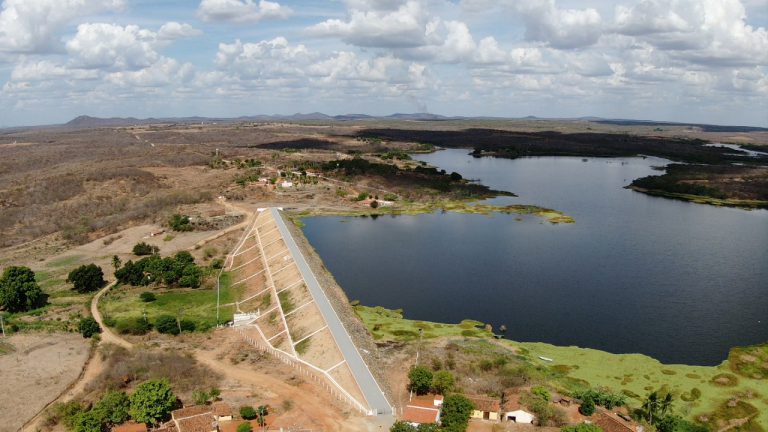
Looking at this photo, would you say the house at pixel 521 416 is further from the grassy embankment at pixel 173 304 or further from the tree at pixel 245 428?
the grassy embankment at pixel 173 304

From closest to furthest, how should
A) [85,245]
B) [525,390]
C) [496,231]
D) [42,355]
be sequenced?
[525,390] < [42,355] < [85,245] < [496,231]

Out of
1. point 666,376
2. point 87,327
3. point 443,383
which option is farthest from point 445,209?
point 87,327

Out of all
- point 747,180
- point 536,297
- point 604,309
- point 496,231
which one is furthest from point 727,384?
point 747,180

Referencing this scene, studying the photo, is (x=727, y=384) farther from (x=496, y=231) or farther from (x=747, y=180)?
(x=747, y=180)

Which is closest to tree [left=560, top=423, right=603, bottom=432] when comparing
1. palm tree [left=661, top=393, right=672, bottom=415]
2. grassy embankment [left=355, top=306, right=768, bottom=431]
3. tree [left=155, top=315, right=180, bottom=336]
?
palm tree [left=661, top=393, right=672, bottom=415]

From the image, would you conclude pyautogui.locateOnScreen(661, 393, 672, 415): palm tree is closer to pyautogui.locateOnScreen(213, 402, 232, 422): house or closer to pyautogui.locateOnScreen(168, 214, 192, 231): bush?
pyautogui.locateOnScreen(213, 402, 232, 422): house
